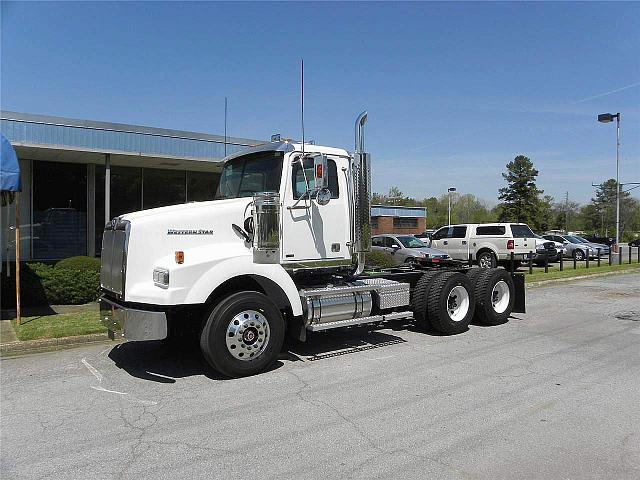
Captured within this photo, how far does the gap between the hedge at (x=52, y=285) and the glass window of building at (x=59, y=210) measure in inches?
215

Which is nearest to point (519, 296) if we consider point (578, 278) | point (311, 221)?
point (311, 221)

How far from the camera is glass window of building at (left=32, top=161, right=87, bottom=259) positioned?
17.0 metres

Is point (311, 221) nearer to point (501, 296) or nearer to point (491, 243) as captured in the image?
point (501, 296)

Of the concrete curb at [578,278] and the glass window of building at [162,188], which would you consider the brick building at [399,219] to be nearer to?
the concrete curb at [578,278]

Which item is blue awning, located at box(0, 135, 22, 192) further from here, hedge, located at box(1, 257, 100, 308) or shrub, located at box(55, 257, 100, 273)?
shrub, located at box(55, 257, 100, 273)

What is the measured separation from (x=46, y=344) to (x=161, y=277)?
335cm

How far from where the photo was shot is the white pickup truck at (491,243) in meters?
22.0

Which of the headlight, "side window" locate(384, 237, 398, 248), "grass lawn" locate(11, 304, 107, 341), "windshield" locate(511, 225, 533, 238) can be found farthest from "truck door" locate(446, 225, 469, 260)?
the headlight

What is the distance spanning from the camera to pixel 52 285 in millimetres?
11375

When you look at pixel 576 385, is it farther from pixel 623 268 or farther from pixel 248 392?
pixel 623 268

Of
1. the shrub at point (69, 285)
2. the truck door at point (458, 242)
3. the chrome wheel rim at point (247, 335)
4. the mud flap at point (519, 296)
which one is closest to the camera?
the chrome wheel rim at point (247, 335)

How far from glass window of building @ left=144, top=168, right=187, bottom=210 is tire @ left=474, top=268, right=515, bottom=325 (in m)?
12.5

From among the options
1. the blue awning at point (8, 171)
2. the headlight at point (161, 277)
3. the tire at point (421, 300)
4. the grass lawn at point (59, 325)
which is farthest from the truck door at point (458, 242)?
the headlight at point (161, 277)

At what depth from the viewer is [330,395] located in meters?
5.61
